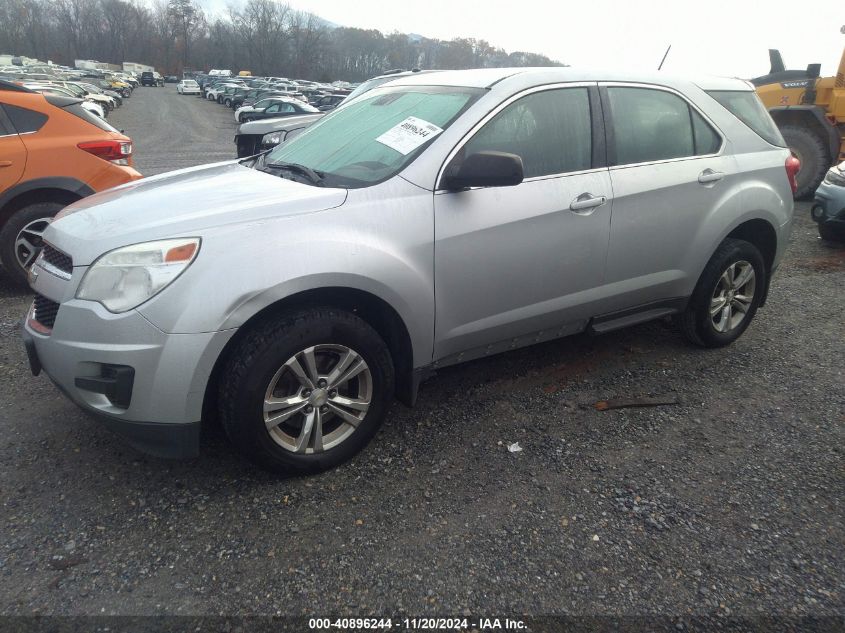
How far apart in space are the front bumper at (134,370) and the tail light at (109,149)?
11.2 ft

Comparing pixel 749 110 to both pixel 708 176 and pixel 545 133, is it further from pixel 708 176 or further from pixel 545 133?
pixel 545 133

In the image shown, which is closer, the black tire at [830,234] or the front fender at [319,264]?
the front fender at [319,264]

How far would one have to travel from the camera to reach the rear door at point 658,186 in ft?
11.4

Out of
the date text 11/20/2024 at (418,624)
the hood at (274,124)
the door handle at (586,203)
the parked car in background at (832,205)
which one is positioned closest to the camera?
the date text 11/20/2024 at (418,624)

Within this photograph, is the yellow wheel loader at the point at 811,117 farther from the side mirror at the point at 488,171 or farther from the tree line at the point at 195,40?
the tree line at the point at 195,40

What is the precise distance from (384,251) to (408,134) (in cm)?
72

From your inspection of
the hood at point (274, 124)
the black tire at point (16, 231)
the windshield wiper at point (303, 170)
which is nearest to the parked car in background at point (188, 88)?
the hood at point (274, 124)

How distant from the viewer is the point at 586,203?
328 cm

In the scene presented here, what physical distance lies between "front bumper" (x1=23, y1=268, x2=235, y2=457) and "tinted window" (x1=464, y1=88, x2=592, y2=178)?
5.22 feet

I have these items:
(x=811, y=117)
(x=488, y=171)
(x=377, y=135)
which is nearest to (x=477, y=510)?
(x=488, y=171)

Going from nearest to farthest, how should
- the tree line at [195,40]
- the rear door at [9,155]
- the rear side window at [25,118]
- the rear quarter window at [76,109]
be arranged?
the rear door at [9,155], the rear side window at [25,118], the rear quarter window at [76,109], the tree line at [195,40]

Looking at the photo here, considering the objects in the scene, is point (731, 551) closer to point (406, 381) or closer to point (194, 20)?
point (406, 381)

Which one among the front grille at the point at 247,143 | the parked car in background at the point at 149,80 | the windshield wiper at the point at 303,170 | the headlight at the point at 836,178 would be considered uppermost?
the windshield wiper at the point at 303,170

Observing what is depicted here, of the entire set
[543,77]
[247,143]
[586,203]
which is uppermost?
[543,77]
